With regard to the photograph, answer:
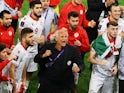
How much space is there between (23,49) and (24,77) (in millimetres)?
598

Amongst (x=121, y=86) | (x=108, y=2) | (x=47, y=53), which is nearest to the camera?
(x=47, y=53)

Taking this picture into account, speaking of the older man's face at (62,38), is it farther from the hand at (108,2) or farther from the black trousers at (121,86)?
the hand at (108,2)

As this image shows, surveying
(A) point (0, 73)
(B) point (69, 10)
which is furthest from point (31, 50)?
(B) point (69, 10)

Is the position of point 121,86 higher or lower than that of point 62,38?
lower

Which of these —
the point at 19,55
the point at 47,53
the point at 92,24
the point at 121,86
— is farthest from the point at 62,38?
the point at 92,24

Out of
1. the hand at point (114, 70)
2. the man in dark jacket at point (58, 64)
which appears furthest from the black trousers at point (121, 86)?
the man in dark jacket at point (58, 64)

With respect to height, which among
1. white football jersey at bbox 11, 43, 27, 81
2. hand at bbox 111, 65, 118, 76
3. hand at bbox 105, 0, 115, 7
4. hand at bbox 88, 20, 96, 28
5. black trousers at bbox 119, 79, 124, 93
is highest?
hand at bbox 105, 0, 115, 7

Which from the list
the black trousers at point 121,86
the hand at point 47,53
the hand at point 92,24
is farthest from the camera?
the hand at point 92,24

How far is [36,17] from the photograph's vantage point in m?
7.95

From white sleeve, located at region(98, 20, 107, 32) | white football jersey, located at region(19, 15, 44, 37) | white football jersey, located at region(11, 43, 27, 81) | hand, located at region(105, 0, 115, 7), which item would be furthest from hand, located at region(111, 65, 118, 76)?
hand, located at region(105, 0, 115, 7)

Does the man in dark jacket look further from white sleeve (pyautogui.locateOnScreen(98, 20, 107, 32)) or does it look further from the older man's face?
white sleeve (pyautogui.locateOnScreen(98, 20, 107, 32))

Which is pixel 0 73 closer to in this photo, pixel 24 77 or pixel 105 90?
pixel 24 77

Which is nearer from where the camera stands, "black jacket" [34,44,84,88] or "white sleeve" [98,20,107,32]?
"black jacket" [34,44,84,88]

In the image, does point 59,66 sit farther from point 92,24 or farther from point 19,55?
point 92,24
